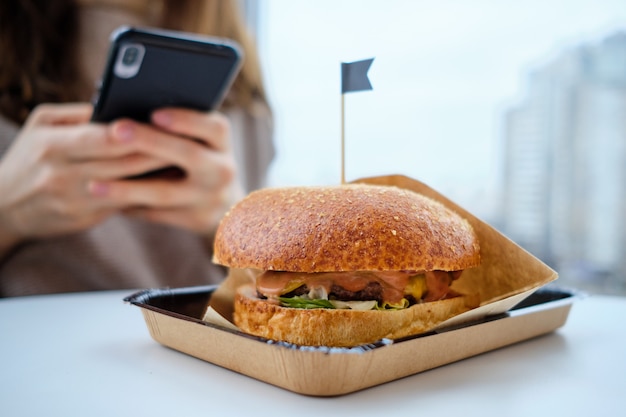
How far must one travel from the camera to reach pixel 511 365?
1.09 metres

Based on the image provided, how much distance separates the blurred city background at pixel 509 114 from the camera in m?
2.84

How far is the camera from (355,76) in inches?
51.3

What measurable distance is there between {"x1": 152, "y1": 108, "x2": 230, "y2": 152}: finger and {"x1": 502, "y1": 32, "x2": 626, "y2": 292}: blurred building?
4.89 feet

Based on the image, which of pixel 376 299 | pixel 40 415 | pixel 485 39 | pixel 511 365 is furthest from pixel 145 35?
pixel 485 39

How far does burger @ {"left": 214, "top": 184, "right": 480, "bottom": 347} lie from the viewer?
106 cm

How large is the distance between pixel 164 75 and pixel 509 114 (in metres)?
1.99

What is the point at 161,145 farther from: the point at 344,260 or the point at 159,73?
the point at 344,260

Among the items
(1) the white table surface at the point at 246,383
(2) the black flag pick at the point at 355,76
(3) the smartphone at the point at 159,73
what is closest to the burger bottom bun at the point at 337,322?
(1) the white table surface at the point at 246,383

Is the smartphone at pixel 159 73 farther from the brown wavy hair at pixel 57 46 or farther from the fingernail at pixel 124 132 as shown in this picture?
the brown wavy hair at pixel 57 46

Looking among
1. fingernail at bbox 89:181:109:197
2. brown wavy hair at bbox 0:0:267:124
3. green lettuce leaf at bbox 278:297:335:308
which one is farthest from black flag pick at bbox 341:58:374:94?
brown wavy hair at bbox 0:0:267:124

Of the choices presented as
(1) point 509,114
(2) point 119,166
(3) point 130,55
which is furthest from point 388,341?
(1) point 509,114

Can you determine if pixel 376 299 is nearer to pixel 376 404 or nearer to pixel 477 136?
pixel 376 404

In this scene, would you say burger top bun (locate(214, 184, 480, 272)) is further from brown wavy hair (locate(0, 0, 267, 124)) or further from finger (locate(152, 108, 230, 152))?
brown wavy hair (locate(0, 0, 267, 124))

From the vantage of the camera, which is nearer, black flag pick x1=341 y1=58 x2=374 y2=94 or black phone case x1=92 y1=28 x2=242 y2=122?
black flag pick x1=341 y1=58 x2=374 y2=94
